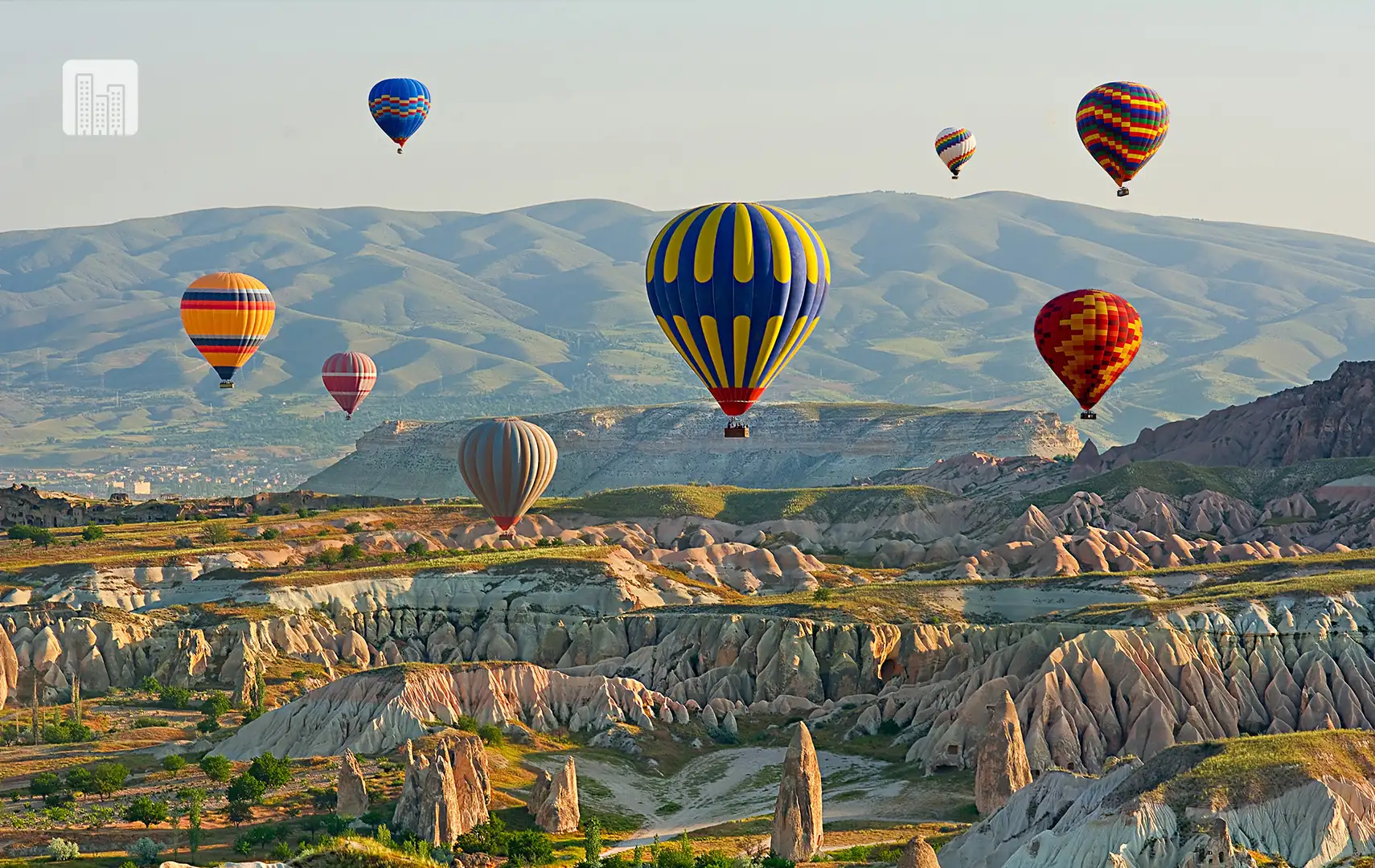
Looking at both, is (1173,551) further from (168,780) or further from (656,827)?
(168,780)

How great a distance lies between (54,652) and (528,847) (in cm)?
5477

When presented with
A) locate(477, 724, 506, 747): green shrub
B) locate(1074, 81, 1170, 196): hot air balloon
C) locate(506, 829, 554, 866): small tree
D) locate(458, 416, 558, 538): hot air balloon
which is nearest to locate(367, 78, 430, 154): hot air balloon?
locate(458, 416, 558, 538): hot air balloon

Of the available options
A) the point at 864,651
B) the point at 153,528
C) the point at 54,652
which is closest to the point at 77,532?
the point at 153,528

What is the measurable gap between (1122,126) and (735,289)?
4924cm

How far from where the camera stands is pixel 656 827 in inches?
3602

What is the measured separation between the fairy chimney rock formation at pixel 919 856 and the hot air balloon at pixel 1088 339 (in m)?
67.6

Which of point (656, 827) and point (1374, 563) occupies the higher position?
point (1374, 563)

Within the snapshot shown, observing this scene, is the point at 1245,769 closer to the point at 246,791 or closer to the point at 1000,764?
the point at 1000,764

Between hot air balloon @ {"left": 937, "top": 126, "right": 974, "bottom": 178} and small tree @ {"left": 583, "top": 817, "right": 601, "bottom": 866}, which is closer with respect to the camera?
small tree @ {"left": 583, "top": 817, "right": 601, "bottom": 866}

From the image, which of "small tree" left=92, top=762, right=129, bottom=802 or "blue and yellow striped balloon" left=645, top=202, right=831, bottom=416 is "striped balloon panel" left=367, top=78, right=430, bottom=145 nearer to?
"blue and yellow striped balloon" left=645, top=202, right=831, bottom=416

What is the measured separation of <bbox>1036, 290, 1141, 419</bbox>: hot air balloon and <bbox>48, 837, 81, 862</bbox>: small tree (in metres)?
70.9

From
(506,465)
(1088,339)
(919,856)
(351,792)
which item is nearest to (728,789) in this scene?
(351,792)

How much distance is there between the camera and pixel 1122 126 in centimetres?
13975

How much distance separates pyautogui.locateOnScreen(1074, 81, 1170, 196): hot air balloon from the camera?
5507 inches
